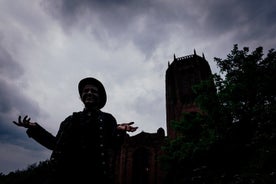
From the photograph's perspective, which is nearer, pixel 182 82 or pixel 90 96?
pixel 90 96

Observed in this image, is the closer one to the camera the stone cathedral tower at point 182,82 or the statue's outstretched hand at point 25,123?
the statue's outstretched hand at point 25,123

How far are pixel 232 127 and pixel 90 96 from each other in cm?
1070

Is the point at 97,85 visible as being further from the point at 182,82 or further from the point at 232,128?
the point at 182,82

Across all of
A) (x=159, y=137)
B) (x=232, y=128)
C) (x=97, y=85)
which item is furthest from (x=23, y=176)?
(x=97, y=85)

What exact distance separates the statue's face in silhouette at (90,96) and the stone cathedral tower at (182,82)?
20.6m

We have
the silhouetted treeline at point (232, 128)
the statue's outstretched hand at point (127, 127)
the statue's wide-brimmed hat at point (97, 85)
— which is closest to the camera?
the statue's outstretched hand at point (127, 127)

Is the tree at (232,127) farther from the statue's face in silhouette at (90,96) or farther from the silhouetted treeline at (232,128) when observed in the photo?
the statue's face in silhouette at (90,96)

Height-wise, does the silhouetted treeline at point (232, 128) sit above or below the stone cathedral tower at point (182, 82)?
below

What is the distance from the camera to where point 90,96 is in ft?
9.41

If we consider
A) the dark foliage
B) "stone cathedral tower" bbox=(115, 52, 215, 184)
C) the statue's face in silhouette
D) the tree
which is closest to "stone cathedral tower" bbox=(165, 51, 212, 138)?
"stone cathedral tower" bbox=(115, 52, 215, 184)

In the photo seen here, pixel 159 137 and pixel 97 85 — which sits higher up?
pixel 159 137

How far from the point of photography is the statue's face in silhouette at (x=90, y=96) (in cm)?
282

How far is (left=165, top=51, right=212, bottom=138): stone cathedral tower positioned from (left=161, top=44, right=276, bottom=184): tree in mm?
10352

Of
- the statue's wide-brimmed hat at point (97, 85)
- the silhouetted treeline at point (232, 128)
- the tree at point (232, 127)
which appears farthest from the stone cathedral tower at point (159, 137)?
the statue's wide-brimmed hat at point (97, 85)
